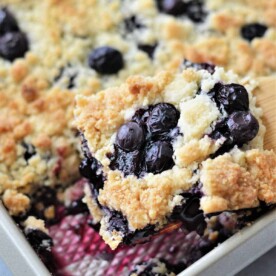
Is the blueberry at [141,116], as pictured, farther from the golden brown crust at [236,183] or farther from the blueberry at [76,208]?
the blueberry at [76,208]

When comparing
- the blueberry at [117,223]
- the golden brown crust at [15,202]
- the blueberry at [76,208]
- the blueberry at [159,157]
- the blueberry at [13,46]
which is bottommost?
the blueberry at [76,208]

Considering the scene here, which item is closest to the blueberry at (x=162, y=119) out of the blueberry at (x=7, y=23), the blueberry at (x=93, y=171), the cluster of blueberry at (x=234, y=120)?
the cluster of blueberry at (x=234, y=120)

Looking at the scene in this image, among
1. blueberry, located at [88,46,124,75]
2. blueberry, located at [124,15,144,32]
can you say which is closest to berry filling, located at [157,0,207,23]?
blueberry, located at [124,15,144,32]

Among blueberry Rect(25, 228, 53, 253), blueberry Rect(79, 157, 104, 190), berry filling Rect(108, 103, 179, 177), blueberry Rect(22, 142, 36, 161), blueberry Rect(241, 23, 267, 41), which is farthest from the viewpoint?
blueberry Rect(241, 23, 267, 41)

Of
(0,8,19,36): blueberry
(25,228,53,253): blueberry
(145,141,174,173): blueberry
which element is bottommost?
(25,228,53,253): blueberry

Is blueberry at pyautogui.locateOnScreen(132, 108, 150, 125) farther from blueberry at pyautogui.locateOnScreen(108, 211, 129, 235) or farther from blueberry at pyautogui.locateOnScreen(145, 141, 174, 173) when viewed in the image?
blueberry at pyautogui.locateOnScreen(108, 211, 129, 235)

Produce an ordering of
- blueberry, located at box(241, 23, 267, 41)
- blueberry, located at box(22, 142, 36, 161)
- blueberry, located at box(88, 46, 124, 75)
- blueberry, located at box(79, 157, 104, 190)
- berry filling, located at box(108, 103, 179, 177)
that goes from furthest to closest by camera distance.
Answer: blueberry, located at box(241, 23, 267, 41)
blueberry, located at box(88, 46, 124, 75)
blueberry, located at box(22, 142, 36, 161)
blueberry, located at box(79, 157, 104, 190)
berry filling, located at box(108, 103, 179, 177)

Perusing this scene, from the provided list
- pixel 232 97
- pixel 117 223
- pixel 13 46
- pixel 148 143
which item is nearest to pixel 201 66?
pixel 232 97

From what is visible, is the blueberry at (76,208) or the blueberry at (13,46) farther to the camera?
the blueberry at (13,46)

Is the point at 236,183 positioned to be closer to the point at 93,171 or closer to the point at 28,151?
the point at 93,171
